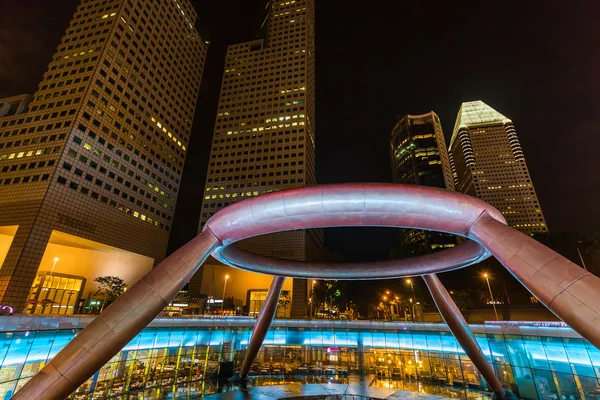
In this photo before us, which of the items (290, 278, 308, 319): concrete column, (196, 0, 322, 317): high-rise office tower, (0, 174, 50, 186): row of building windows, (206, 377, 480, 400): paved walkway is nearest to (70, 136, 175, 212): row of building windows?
A: (0, 174, 50, 186): row of building windows

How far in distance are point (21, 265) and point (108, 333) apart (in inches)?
2249

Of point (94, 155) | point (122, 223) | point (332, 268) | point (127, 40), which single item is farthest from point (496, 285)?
point (127, 40)

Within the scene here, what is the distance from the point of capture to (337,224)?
46.8 ft

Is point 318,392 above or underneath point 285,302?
underneath

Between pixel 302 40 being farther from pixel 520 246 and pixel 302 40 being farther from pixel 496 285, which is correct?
pixel 520 246

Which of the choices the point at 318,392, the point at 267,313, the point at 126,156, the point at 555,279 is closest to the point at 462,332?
the point at 318,392

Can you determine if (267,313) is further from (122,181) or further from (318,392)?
(122,181)

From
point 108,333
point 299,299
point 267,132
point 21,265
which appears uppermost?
point 267,132

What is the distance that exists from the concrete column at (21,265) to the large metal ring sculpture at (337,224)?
Result: 5505 cm

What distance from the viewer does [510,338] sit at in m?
29.5

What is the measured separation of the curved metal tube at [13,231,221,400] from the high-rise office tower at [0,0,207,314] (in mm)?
50554

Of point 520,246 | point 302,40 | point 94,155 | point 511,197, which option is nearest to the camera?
point 520,246

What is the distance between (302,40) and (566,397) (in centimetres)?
13358

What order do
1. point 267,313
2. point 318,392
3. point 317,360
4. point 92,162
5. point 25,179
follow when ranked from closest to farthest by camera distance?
point 318,392
point 267,313
point 317,360
point 25,179
point 92,162
